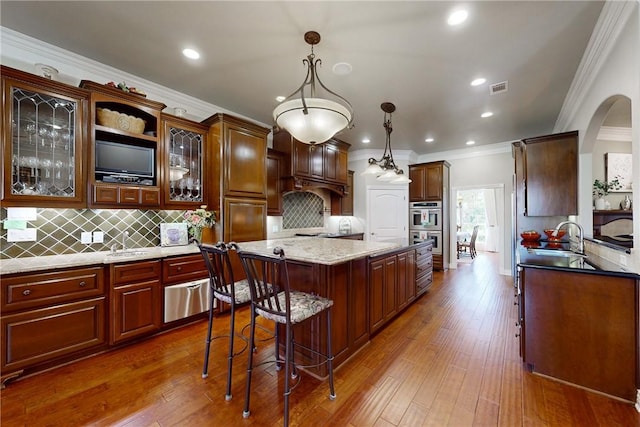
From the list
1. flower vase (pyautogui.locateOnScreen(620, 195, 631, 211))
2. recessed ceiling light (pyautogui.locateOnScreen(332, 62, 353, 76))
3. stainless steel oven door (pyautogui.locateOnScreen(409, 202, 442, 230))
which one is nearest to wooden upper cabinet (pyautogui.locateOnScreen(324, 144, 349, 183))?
stainless steel oven door (pyautogui.locateOnScreen(409, 202, 442, 230))

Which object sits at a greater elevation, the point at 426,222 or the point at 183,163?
the point at 183,163

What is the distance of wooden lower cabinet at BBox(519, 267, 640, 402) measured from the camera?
5.67 ft

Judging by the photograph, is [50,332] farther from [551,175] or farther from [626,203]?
[626,203]

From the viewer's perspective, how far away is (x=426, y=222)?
19.4 feet

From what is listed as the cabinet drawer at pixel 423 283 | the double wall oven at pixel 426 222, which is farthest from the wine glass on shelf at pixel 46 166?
the double wall oven at pixel 426 222

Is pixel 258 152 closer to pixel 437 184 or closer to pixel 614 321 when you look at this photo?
pixel 614 321

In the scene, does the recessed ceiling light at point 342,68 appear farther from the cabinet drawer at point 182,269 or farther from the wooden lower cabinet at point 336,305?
the cabinet drawer at point 182,269

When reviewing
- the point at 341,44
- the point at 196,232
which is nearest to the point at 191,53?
the point at 341,44

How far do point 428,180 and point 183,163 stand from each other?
5.07 metres

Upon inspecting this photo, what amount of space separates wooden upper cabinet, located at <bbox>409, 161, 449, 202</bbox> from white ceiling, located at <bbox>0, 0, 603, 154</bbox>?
7.60ft

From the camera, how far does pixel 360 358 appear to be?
2320 millimetres

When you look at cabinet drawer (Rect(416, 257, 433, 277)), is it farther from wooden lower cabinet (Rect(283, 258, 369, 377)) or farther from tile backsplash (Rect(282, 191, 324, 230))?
tile backsplash (Rect(282, 191, 324, 230))

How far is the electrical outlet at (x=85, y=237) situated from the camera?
262 cm

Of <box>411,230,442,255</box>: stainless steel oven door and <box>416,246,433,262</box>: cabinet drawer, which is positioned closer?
<box>416,246,433,262</box>: cabinet drawer
